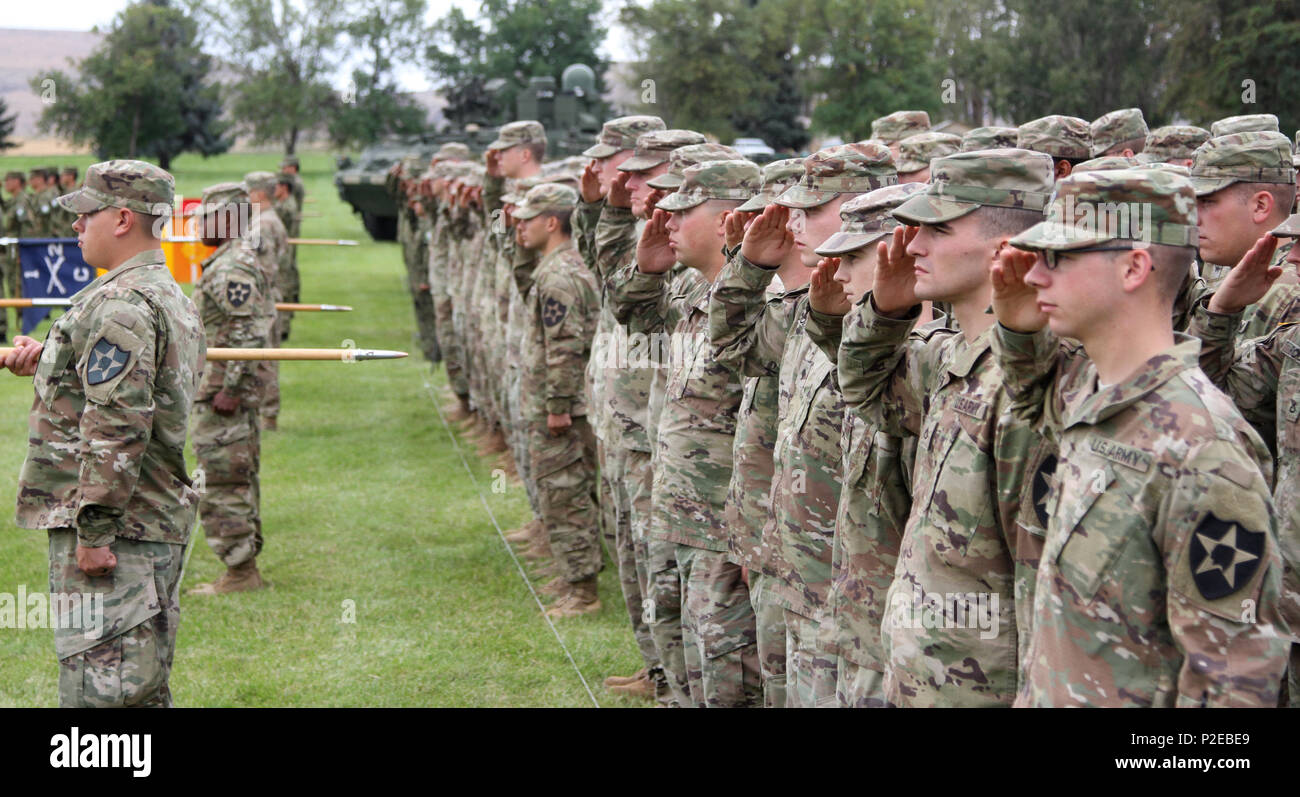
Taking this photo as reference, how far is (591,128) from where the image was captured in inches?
773

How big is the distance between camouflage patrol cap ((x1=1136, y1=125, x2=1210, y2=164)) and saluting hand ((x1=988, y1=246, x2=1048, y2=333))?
372 centimetres

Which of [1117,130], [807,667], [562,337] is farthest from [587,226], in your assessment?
[807,667]

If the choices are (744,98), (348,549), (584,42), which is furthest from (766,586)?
(584,42)

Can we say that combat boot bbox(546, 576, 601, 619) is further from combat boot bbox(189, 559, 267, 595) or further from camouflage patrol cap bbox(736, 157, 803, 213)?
camouflage patrol cap bbox(736, 157, 803, 213)

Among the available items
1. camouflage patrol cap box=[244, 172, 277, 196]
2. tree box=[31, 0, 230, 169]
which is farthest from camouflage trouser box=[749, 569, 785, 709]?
tree box=[31, 0, 230, 169]

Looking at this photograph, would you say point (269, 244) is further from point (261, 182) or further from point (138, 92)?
point (138, 92)

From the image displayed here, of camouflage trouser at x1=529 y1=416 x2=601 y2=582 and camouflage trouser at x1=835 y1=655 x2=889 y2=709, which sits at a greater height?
camouflage trouser at x1=835 y1=655 x2=889 y2=709

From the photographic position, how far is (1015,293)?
3.04 m

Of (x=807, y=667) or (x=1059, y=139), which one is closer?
(x=807, y=667)

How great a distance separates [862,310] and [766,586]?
137cm

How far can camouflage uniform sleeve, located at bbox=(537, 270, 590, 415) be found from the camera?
7855 mm

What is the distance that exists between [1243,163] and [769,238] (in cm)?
154

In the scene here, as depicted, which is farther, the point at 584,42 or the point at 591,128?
the point at 584,42
